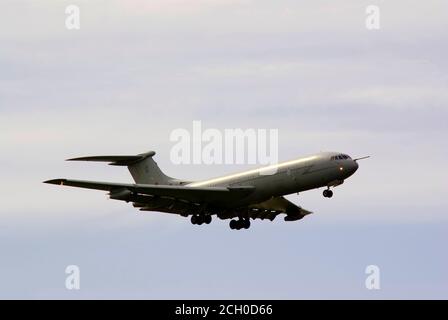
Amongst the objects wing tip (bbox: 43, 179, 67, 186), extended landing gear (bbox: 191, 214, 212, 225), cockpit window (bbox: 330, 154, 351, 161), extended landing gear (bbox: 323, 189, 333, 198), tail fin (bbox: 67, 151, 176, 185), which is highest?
tail fin (bbox: 67, 151, 176, 185)

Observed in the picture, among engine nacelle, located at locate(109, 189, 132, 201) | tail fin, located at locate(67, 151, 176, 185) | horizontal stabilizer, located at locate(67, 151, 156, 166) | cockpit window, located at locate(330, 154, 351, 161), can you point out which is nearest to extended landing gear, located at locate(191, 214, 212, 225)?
engine nacelle, located at locate(109, 189, 132, 201)

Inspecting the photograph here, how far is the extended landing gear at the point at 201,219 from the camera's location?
3445 inches

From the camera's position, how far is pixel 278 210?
9300 centimetres

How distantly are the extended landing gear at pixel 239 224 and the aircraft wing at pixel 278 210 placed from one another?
1491 mm

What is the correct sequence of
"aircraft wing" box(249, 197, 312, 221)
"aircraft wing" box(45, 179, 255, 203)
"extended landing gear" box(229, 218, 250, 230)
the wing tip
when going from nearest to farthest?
the wing tip, "aircraft wing" box(45, 179, 255, 203), "extended landing gear" box(229, 218, 250, 230), "aircraft wing" box(249, 197, 312, 221)

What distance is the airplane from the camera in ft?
268

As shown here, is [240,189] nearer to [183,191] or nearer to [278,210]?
[183,191]

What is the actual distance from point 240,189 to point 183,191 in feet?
13.6

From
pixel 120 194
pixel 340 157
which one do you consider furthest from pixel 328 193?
pixel 120 194

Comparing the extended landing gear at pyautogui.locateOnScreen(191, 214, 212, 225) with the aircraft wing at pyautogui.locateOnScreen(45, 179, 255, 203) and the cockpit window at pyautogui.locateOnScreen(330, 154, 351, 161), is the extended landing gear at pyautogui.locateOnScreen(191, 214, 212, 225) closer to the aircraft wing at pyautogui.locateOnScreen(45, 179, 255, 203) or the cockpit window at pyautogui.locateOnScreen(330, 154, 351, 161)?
the aircraft wing at pyautogui.locateOnScreen(45, 179, 255, 203)

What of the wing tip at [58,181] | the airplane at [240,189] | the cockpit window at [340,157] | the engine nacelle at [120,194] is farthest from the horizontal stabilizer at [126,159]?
the cockpit window at [340,157]
